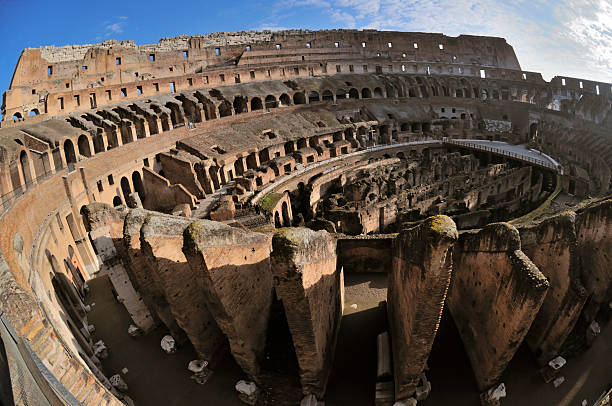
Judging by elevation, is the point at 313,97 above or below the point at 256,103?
above

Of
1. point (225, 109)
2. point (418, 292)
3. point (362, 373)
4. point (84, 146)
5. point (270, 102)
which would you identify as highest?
point (270, 102)

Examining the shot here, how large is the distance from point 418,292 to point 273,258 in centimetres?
304

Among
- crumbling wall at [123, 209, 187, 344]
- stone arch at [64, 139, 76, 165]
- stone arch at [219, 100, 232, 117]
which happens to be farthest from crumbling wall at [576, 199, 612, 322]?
stone arch at [219, 100, 232, 117]

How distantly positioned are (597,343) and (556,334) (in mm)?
1704

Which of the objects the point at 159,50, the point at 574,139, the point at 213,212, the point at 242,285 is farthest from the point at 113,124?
the point at 574,139

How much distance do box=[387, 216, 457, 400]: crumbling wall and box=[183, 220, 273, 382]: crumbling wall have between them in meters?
3.65

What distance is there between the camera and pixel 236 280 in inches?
330

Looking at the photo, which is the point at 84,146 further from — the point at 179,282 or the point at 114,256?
the point at 179,282

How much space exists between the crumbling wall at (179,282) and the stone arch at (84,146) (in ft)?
49.3

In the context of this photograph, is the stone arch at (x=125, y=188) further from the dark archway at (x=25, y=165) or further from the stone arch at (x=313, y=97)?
the stone arch at (x=313, y=97)

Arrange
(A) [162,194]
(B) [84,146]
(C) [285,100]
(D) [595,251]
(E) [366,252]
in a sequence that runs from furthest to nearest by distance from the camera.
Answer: (C) [285,100] < (A) [162,194] < (B) [84,146] < (E) [366,252] < (D) [595,251]

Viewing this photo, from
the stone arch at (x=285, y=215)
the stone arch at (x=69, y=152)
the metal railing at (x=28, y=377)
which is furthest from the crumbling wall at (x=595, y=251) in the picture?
the stone arch at (x=69, y=152)

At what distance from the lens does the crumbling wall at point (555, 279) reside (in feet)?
27.0

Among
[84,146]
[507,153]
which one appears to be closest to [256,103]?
[84,146]
